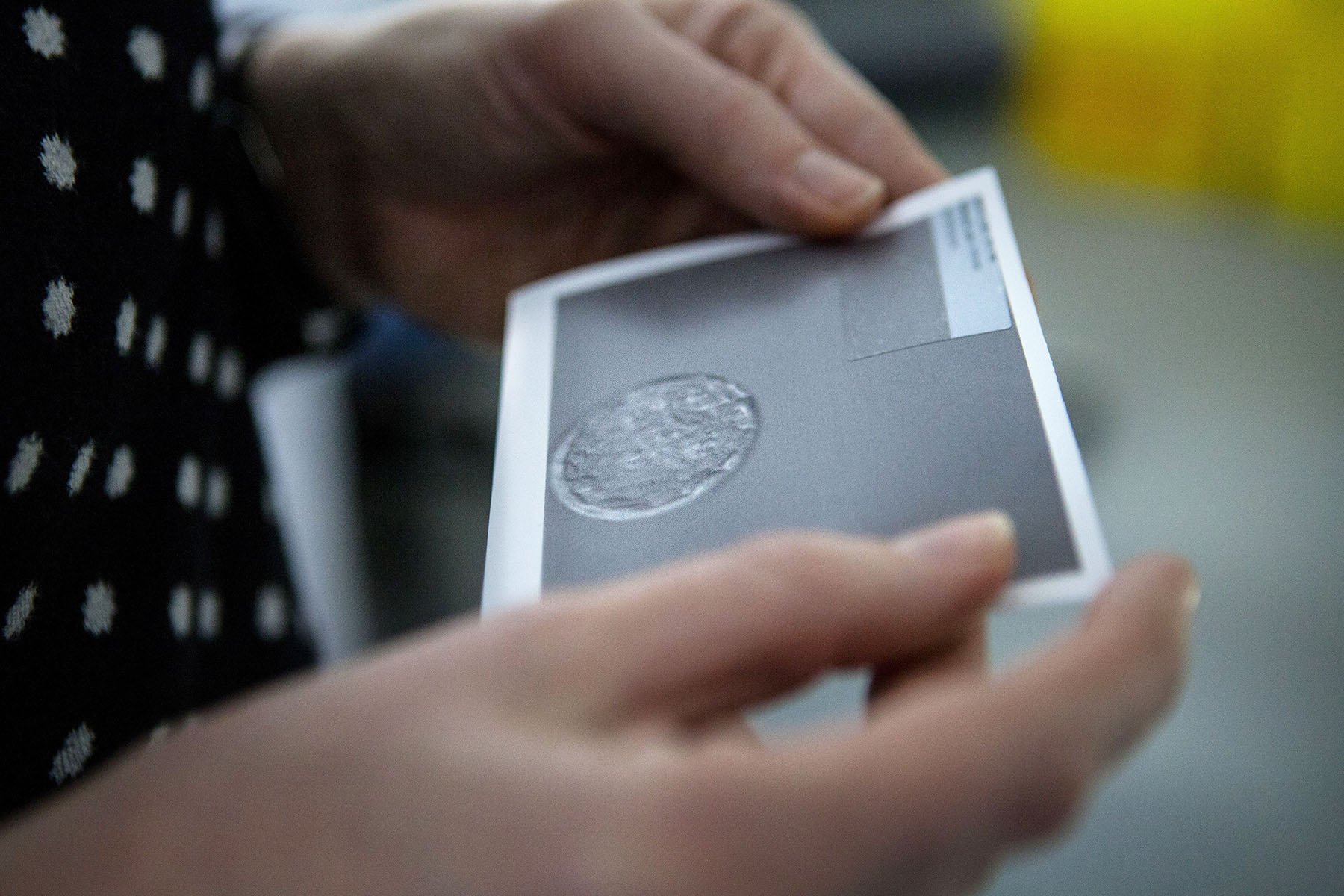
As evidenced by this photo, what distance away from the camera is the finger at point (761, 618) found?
322 mm

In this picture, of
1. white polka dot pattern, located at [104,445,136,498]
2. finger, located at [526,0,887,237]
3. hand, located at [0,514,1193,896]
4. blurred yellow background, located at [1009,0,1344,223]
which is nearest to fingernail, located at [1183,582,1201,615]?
hand, located at [0,514,1193,896]

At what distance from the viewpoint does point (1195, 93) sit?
73.0 inches

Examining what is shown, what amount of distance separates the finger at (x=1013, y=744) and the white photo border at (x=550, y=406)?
0.28 feet

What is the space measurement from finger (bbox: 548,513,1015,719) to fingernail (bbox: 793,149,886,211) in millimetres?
346

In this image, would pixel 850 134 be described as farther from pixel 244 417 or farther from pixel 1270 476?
pixel 1270 476

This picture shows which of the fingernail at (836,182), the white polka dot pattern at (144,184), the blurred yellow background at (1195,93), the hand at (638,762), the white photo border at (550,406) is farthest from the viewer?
the blurred yellow background at (1195,93)

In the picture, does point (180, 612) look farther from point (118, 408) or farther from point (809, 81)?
point (809, 81)

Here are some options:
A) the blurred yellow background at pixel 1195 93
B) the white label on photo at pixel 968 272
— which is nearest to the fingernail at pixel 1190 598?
the white label on photo at pixel 968 272

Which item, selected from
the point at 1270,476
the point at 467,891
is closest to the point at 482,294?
the point at 467,891

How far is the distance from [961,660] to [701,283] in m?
0.36

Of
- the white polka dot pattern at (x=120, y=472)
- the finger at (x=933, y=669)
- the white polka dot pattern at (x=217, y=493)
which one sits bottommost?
the white polka dot pattern at (x=217, y=493)

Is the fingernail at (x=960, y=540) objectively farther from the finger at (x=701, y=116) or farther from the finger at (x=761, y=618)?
the finger at (x=701, y=116)

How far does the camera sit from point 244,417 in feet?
2.20

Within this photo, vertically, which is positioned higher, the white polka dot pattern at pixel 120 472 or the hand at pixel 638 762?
the hand at pixel 638 762
